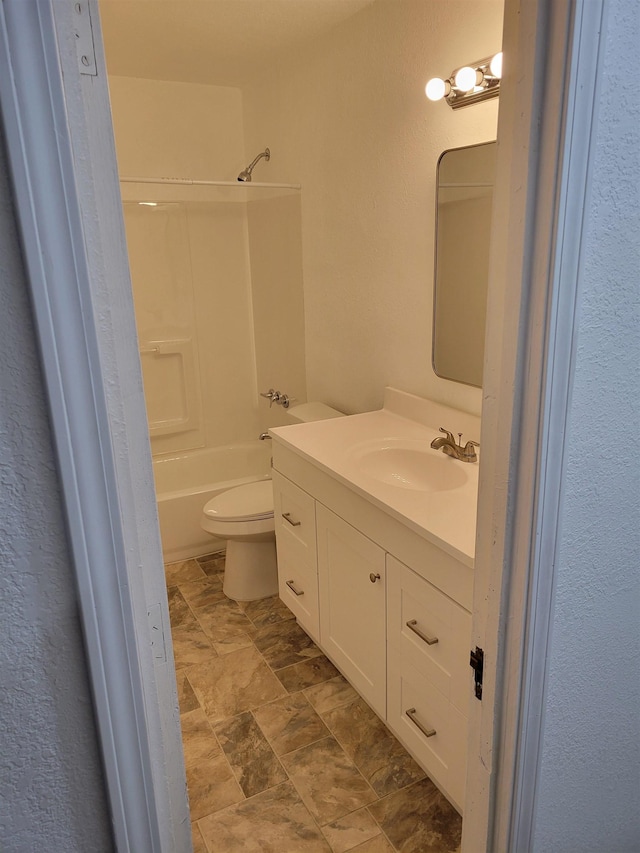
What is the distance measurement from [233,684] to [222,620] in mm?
431

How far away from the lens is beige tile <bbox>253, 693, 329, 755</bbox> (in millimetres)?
1993

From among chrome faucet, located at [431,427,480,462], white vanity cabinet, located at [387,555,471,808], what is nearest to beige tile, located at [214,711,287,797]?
white vanity cabinet, located at [387,555,471,808]

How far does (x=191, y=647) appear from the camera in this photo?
248 centimetres

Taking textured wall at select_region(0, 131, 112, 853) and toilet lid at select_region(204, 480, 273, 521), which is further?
toilet lid at select_region(204, 480, 273, 521)

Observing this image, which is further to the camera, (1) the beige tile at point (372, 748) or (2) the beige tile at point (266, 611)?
(2) the beige tile at point (266, 611)

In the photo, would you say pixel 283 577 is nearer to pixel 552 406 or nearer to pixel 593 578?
pixel 593 578

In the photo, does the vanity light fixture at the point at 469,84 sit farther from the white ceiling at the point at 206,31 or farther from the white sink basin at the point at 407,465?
the white sink basin at the point at 407,465

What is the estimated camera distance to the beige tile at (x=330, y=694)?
2148mm

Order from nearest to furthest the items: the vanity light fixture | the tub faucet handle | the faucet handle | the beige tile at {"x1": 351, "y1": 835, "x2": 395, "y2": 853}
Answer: the beige tile at {"x1": 351, "y1": 835, "x2": 395, "y2": 853} → the vanity light fixture → the faucet handle → the tub faucet handle

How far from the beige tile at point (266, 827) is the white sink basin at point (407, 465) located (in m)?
0.98

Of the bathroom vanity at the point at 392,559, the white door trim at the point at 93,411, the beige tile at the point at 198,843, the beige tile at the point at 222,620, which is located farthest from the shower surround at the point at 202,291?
the white door trim at the point at 93,411

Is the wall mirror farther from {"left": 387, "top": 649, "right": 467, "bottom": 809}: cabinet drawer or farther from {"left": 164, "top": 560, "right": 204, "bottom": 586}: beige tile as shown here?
{"left": 164, "top": 560, "right": 204, "bottom": 586}: beige tile

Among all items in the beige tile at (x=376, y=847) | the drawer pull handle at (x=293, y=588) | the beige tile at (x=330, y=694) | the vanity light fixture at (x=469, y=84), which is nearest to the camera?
the beige tile at (x=376, y=847)

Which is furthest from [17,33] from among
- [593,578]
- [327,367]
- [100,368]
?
[327,367]
